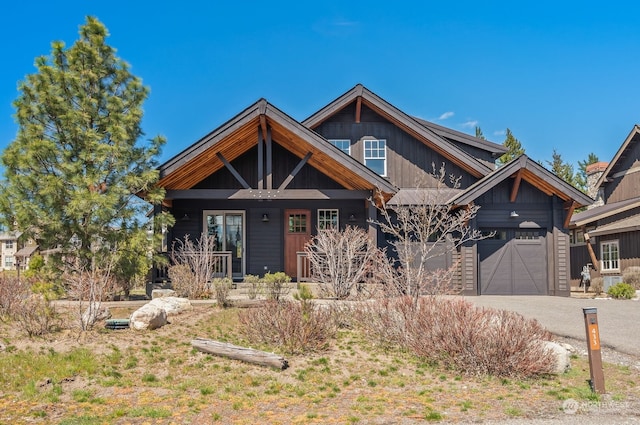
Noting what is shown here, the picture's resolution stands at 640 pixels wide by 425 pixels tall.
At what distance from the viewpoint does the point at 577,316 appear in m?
11.9

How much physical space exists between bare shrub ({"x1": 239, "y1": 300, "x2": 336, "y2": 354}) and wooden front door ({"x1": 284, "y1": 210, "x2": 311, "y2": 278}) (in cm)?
758

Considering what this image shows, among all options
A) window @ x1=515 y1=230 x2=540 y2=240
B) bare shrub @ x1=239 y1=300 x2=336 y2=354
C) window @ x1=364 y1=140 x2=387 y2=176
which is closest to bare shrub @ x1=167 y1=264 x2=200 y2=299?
bare shrub @ x1=239 y1=300 x2=336 y2=354

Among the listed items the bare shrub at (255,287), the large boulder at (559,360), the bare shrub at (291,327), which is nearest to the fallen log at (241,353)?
the bare shrub at (291,327)

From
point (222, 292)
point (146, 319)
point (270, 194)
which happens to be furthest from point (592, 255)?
point (146, 319)

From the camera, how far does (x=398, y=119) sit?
57.6ft

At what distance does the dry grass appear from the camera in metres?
5.63

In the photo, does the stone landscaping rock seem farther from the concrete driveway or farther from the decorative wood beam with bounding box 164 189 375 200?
the concrete driveway

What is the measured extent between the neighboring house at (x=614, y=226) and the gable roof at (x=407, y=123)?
295 inches

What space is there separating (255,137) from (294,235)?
11.7 feet

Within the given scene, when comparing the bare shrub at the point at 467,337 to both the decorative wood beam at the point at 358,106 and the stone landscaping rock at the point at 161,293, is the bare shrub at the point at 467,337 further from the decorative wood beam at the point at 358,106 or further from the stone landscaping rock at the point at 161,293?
the decorative wood beam at the point at 358,106

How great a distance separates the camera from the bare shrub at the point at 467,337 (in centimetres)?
708

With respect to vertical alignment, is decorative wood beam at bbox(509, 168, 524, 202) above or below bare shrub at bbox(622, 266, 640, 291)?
above

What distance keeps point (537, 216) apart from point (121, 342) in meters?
13.7

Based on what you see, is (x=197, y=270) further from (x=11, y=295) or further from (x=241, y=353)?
(x=241, y=353)
